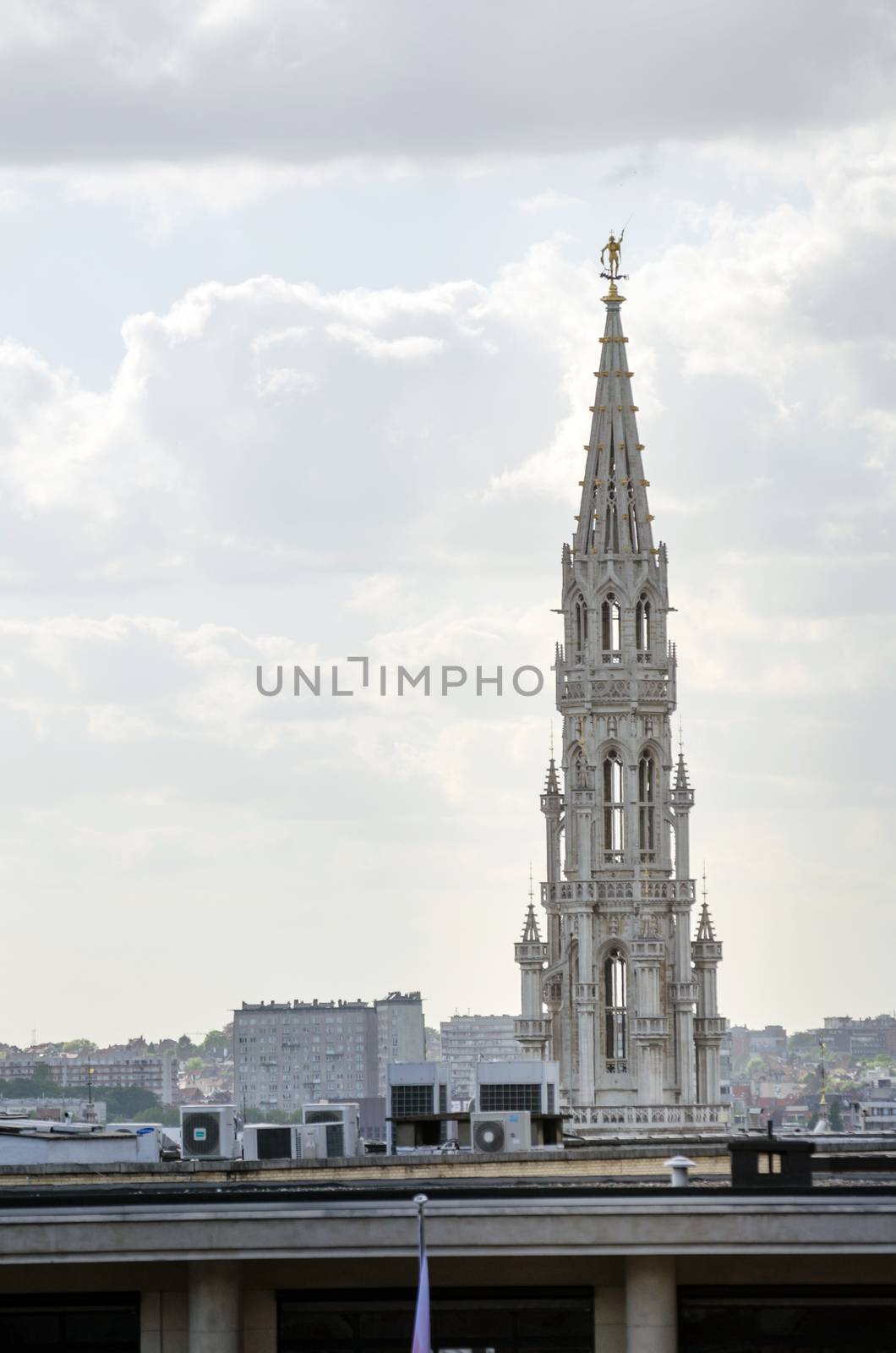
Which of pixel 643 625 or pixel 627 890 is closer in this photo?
pixel 627 890

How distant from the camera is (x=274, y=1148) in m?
66.2

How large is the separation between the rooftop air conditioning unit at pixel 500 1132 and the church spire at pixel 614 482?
73.4 meters

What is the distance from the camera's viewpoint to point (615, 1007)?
447ft

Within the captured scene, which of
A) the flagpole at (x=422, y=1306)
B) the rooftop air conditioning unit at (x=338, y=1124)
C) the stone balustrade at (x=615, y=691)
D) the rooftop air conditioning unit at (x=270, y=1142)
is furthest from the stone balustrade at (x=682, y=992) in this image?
the flagpole at (x=422, y=1306)

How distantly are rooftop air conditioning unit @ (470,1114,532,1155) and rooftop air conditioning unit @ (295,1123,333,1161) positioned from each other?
5464mm

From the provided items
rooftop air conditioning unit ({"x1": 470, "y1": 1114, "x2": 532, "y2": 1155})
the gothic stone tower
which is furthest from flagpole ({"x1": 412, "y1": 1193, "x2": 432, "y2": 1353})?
the gothic stone tower

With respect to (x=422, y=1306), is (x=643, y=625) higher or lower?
higher

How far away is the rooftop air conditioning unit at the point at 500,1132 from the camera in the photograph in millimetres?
61281

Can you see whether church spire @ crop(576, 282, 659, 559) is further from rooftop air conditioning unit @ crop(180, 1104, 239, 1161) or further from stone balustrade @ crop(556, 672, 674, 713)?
rooftop air conditioning unit @ crop(180, 1104, 239, 1161)

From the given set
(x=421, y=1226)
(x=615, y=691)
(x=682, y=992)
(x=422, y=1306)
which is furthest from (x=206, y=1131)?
(x=682, y=992)

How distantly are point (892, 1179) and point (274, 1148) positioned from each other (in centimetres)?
2545

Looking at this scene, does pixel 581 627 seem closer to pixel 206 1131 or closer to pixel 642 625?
pixel 642 625

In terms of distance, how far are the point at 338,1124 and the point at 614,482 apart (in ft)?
212

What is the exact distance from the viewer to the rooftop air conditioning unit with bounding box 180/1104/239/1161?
7075 centimetres
